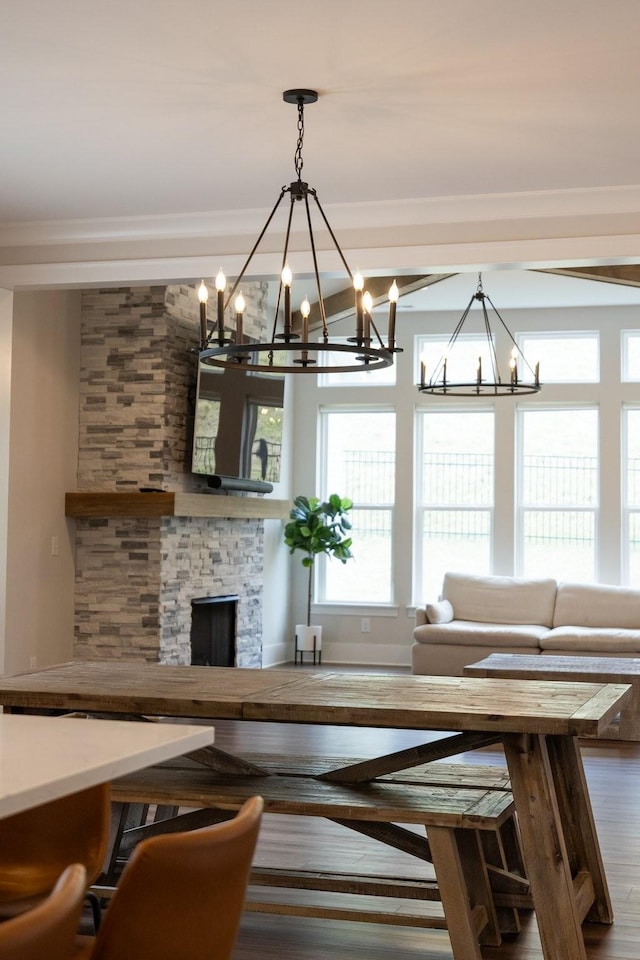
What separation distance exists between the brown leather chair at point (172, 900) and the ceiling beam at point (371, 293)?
23.4ft

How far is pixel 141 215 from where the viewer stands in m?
6.28

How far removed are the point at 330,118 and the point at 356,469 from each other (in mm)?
6241

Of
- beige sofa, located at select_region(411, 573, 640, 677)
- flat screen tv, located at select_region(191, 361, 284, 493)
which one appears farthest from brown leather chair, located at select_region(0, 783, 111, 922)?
beige sofa, located at select_region(411, 573, 640, 677)

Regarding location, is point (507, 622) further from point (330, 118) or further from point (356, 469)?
point (330, 118)

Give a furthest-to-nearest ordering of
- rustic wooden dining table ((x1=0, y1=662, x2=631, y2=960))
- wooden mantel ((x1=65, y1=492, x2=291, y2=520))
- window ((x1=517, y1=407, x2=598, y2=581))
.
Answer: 1. window ((x1=517, y1=407, x2=598, y2=581))
2. wooden mantel ((x1=65, y1=492, x2=291, y2=520))
3. rustic wooden dining table ((x1=0, y1=662, x2=631, y2=960))

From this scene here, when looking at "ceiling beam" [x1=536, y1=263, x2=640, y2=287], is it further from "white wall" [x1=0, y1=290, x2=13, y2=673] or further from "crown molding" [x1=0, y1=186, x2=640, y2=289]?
"white wall" [x1=0, y1=290, x2=13, y2=673]

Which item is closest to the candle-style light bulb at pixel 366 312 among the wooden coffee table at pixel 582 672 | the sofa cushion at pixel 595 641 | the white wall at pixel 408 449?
the wooden coffee table at pixel 582 672

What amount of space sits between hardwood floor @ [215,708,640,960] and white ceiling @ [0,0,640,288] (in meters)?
2.62

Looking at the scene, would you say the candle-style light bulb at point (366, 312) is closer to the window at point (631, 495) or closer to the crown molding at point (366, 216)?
the crown molding at point (366, 216)

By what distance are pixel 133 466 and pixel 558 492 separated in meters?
4.33

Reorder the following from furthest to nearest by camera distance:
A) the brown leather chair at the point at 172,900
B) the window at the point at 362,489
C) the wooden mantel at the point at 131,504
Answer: the window at the point at 362,489, the wooden mantel at the point at 131,504, the brown leather chair at the point at 172,900

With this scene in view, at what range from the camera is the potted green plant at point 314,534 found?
399 inches

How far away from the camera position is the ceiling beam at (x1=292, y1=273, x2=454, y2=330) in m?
8.99

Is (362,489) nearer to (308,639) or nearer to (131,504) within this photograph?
(308,639)
